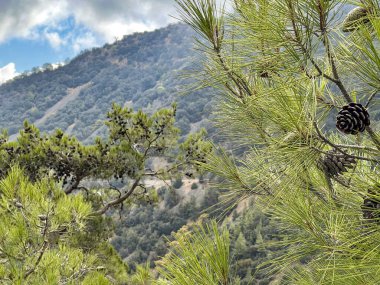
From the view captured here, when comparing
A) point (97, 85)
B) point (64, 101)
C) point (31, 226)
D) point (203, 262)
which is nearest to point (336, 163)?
point (203, 262)

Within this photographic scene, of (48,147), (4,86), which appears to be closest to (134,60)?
(4,86)

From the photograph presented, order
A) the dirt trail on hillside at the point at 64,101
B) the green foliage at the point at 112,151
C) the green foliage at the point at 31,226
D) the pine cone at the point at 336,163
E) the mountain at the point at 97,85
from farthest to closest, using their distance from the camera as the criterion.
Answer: the dirt trail on hillside at the point at 64,101
the mountain at the point at 97,85
the green foliage at the point at 112,151
the green foliage at the point at 31,226
the pine cone at the point at 336,163

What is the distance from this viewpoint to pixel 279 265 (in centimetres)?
137

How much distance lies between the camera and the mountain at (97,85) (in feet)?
362

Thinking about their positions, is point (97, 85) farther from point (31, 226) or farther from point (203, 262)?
point (203, 262)

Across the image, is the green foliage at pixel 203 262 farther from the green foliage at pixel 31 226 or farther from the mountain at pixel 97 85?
the mountain at pixel 97 85

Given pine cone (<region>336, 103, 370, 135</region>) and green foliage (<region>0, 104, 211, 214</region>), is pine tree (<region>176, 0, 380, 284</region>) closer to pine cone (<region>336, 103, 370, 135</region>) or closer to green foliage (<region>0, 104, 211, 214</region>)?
pine cone (<region>336, 103, 370, 135</region>)

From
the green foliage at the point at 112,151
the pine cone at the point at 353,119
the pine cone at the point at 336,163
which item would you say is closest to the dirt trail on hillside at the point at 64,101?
the green foliage at the point at 112,151

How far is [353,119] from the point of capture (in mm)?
1088

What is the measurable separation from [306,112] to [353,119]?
15 cm

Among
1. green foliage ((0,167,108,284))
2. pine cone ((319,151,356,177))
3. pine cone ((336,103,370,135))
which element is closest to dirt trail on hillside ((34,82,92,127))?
green foliage ((0,167,108,284))

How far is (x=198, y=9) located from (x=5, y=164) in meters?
4.81

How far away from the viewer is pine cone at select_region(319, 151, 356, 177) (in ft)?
4.51

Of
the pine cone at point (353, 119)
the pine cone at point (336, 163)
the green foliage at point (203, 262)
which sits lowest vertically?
the green foliage at point (203, 262)
